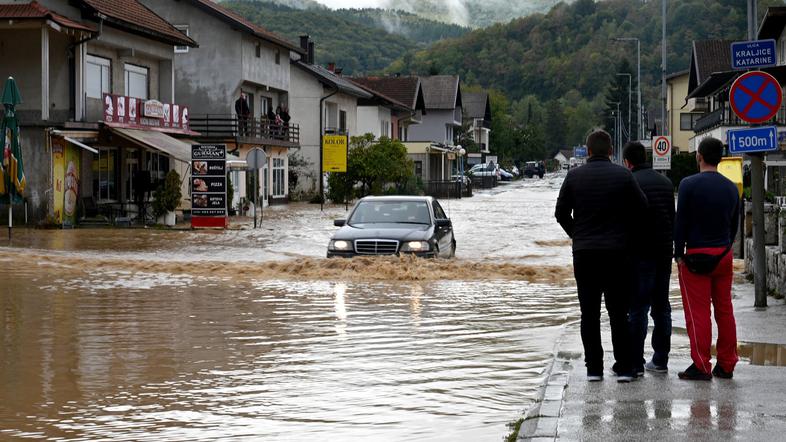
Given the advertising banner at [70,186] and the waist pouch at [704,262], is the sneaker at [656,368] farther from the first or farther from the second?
the advertising banner at [70,186]

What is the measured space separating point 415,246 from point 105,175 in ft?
65.7

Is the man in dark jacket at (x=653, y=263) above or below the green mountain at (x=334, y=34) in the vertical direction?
below

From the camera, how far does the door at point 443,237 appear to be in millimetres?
20594

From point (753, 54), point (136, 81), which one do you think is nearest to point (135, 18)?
point (136, 81)

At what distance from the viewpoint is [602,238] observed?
28.1ft

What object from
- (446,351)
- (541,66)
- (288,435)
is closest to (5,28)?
(446,351)

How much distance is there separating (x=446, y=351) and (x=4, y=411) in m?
4.56

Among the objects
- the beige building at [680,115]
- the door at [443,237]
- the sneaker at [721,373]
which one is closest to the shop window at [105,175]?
the door at [443,237]

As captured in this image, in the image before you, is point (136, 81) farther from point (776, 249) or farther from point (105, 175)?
point (776, 249)

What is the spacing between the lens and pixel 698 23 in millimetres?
137250

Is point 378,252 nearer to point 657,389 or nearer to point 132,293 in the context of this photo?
point 132,293

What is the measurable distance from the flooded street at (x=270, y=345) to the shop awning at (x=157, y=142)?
1045 centimetres

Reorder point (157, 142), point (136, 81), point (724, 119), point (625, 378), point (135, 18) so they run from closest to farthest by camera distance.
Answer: point (625, 378) < point (157, 142) < point (135, 18) < point (136, 81) < point (724, 119)

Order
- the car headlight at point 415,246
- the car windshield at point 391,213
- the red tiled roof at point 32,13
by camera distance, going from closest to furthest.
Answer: the car headlight at point 415,246
the car windshield at point 391,213
the red tiled roof at point 32,13
